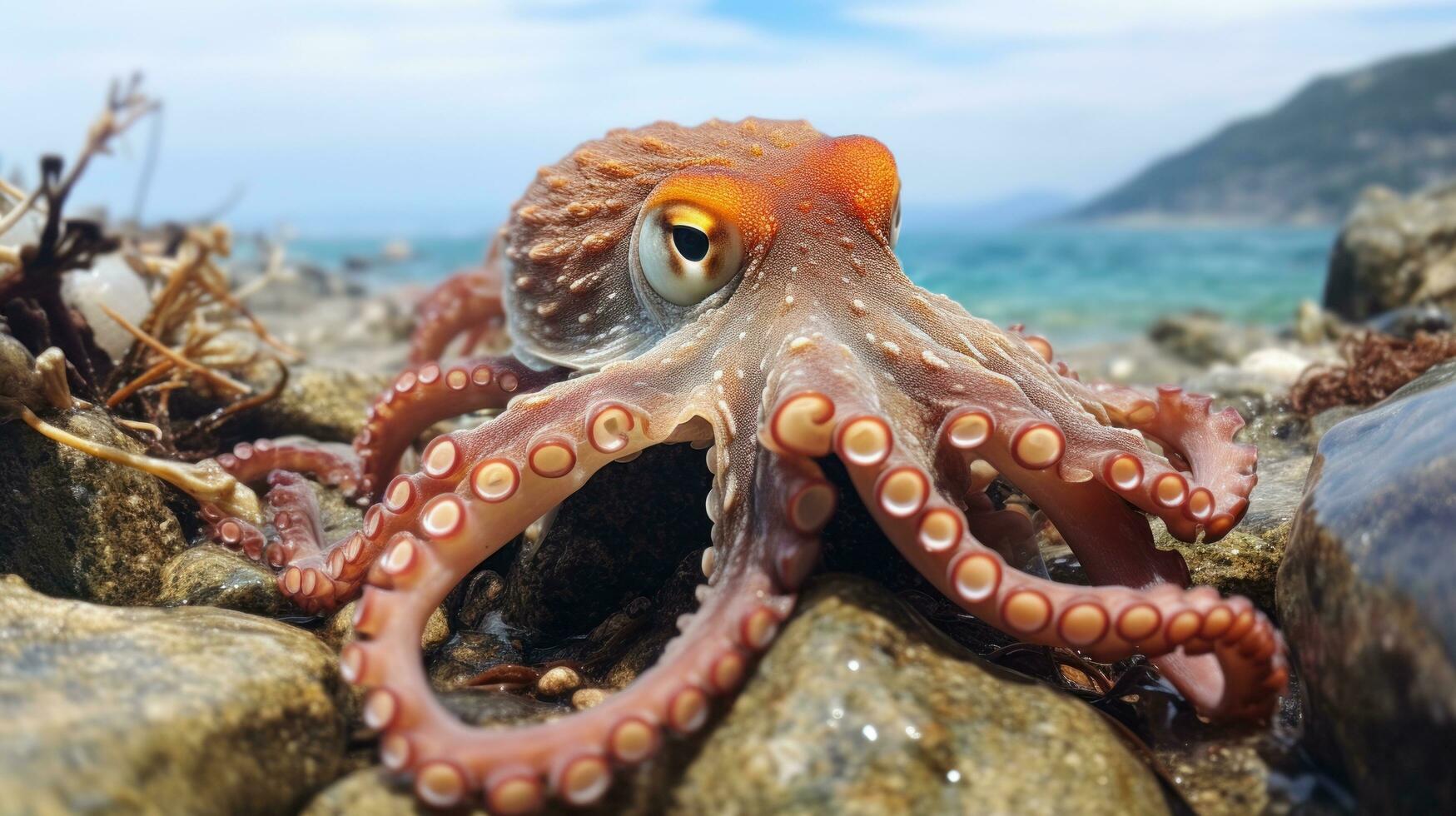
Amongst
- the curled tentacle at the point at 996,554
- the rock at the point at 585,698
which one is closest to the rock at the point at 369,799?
the rock at the point at 585,698

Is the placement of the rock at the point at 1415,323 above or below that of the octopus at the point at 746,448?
below

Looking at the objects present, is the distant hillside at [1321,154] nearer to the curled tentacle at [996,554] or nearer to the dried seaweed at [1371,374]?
the dried seaweed at [1371,374]

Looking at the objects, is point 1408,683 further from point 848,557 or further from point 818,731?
point 848,557

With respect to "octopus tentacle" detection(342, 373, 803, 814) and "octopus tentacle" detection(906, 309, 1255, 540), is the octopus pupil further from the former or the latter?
"octopus tentacle" detection(906, 309, 1255, 540)

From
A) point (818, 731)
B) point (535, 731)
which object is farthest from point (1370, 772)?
point (535, 731)

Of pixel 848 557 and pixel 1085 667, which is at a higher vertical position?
pixel 848 557

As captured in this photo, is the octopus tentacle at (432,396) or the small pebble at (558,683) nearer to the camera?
the small pebble at (558,683)

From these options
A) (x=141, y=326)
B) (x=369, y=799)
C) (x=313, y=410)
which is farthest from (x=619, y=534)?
(x=141, y=326)
